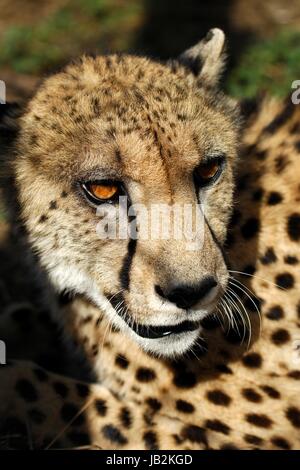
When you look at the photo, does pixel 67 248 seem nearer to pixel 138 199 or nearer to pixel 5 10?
pixel 138 199

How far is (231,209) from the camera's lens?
2527mm

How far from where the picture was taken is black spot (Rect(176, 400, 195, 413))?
263 centimetres

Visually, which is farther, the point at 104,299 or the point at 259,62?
the point at 259,62

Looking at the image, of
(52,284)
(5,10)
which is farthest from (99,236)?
(5,10)

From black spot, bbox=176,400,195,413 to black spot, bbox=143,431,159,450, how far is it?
117 millimetres

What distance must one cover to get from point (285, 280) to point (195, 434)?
56 centimetres

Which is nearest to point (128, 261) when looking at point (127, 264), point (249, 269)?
point (127, 264)

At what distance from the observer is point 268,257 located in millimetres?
2641

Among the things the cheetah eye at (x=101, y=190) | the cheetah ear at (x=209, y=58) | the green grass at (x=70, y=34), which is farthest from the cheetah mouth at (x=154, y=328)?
the green grass at (x=70, y=34)

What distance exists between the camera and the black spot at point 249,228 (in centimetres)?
263

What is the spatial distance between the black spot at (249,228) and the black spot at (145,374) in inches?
20.6

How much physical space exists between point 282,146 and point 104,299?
2.76ft

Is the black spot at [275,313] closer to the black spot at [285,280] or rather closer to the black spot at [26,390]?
the black spot at [285,280]

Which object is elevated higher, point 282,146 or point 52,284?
point 282,146
